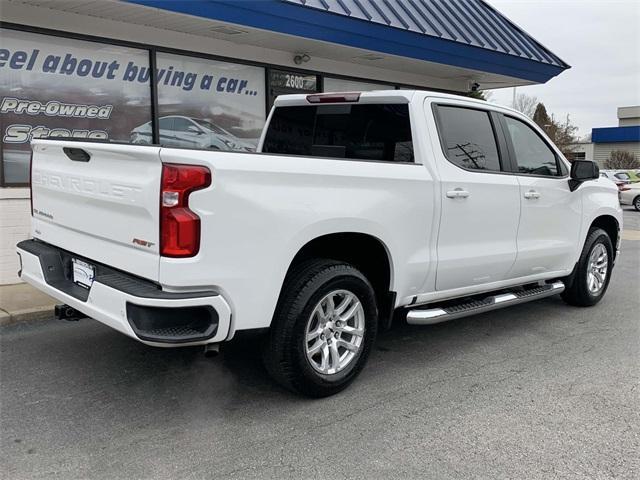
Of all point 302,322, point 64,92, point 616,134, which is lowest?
point 302,322

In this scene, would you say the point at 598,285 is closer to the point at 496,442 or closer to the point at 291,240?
the point at 496,442

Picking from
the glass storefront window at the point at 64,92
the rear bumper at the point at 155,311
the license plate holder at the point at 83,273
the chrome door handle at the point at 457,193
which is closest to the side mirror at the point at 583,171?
the chrome door handle at the point at 457,193

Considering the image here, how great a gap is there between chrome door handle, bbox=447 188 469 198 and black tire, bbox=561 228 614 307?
2263mm

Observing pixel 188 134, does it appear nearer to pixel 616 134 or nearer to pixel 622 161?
pixel 622 161

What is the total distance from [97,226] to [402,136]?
2.27 m

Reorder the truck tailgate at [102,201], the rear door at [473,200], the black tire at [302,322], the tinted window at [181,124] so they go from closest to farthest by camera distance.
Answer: the truck tailgate at [102,201] → the black tire at [302,322] → the rear door at [473,200] → the tinted window at [181,124]

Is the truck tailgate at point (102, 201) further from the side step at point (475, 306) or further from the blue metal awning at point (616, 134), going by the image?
the blue metal awning at point (616, 134)

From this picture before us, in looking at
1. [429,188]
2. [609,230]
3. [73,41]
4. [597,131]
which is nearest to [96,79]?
[73,41]

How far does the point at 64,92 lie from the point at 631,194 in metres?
21.0

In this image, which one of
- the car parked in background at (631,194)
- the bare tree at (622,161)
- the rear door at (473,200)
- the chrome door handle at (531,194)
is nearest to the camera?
the rear door at (473,200)

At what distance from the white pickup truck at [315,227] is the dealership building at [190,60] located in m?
2.85

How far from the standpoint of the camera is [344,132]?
15.8 feet

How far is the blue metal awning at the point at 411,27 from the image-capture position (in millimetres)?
7020

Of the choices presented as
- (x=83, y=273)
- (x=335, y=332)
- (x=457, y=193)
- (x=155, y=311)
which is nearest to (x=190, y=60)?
(x=457, y=193)
